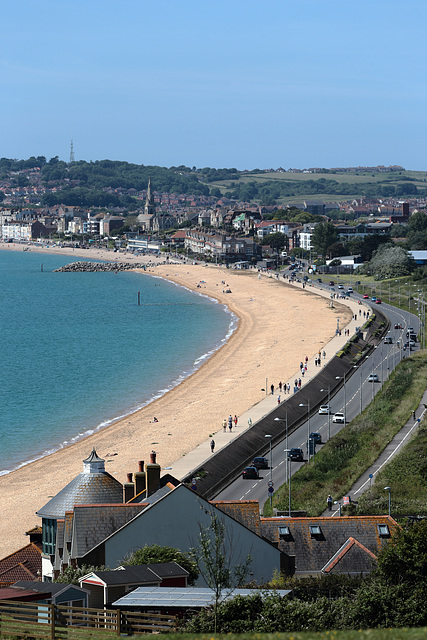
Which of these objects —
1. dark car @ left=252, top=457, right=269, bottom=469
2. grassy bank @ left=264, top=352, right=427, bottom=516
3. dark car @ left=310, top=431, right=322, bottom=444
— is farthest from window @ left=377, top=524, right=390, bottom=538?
dark car @ left=310, top=431, right=322, bottom=444

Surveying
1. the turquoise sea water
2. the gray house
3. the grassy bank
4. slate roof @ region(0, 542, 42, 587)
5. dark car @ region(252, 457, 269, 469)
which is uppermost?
the gray house

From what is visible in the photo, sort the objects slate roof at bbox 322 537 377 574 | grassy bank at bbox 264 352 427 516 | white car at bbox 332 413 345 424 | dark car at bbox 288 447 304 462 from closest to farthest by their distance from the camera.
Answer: slate roof at bbox 322 537 377 574
grassy bank at bbox 264 352 427 516
dark car at bbox 288 447 304 462
white car at bbox 332 413 345 424

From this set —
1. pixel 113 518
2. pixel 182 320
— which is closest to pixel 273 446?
pixel 113 518

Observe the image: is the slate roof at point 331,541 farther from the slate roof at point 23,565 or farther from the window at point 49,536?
the slate roof at point 23,565

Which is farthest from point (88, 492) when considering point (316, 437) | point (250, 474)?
point (316, 437)

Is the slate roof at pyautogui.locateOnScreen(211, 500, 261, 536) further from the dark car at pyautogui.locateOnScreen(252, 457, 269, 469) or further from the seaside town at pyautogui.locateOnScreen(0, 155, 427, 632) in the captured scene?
the dark car at pyautogui.locateOnScreen(252, 457, 269, 469)
